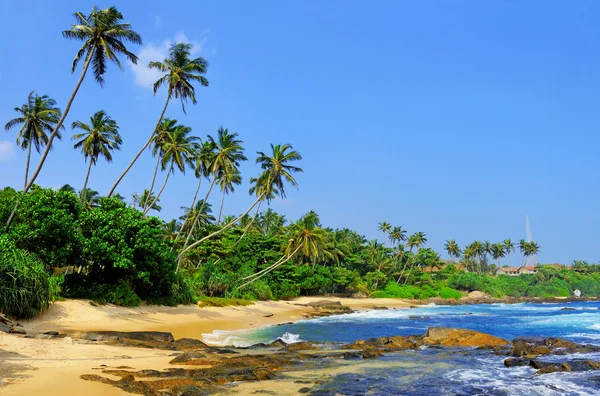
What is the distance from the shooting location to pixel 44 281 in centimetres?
2020

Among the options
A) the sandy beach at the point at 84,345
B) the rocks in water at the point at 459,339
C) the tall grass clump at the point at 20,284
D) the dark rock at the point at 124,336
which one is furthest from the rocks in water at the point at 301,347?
the tall grass clump at the point at 20,284

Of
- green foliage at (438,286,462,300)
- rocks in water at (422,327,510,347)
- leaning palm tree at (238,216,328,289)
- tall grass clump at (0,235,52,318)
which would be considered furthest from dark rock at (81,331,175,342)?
green foliage at (438,286,462,300)

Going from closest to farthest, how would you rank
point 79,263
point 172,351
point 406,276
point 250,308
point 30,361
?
point 30,361 < point 172,351 < point 79,263 < point 250,308 < point 406,276

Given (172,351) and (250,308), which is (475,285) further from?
(172,351)

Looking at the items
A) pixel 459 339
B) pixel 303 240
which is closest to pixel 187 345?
pixel 459 339

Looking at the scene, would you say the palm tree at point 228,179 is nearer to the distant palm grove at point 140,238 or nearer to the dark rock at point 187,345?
the distant palm grove at point 140,238

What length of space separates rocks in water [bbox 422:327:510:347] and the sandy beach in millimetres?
12181

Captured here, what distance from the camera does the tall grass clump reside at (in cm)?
1814

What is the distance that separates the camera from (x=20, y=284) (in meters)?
18.7

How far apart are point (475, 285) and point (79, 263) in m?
77.0

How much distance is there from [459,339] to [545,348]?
4.13m

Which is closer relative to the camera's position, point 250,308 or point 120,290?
point 120,290

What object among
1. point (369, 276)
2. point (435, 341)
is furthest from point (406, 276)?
point (435, 341)

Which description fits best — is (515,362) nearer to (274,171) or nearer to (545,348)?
(545,348)
